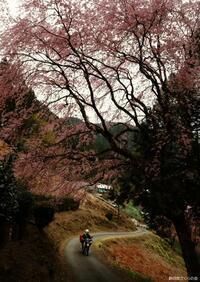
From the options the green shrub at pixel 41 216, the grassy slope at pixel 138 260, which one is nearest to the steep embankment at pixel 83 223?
the green shrub at pixel 41 216

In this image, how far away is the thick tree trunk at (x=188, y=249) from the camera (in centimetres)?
1164

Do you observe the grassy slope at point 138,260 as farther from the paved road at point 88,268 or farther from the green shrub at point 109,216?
the green shrub at point 109,216

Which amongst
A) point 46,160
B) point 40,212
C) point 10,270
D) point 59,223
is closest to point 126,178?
point 46,160

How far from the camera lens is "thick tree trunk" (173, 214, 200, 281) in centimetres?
1164

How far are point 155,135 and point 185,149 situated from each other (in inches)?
48.6

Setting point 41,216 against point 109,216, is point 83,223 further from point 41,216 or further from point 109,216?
point 41,216

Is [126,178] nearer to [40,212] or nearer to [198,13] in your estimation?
[198,13]

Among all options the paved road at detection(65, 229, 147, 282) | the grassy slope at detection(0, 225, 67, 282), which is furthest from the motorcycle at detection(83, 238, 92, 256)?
the grassy slope at detection(0, 225, 67, 282)

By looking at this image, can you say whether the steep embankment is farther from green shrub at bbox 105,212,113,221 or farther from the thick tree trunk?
the thick tree trunk

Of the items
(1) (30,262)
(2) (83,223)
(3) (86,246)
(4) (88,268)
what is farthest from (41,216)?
(2) (83,223)

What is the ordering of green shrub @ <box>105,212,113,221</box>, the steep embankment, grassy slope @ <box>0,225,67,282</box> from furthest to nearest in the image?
1. green shrub @ <box>105,212,113,221</box>
2. the steep embankment
3. grassy slope @ <box>0,225,67,282</box>

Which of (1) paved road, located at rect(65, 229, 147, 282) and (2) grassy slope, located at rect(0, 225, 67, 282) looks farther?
(1) paved road, located at rect(65, 229, 147, 282)

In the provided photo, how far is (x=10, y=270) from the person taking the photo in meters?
12.8

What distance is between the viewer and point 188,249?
465 inches
